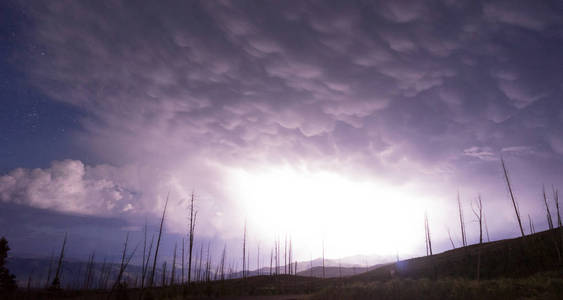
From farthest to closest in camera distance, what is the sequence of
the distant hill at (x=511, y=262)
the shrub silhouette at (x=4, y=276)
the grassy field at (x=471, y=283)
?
the shrub silhouette at (x=4, y=276) → the distant hill at (x=511, y=262) → the grassy field at (x=471, y=283)

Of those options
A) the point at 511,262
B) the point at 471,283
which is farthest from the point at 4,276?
the point at 511,262

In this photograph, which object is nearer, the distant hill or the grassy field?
the grassy field

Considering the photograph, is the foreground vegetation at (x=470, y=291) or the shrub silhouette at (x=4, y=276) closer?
the foreground vegetation at (x=470, y=291)

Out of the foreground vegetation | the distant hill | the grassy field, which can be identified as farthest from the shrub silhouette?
the distant hill

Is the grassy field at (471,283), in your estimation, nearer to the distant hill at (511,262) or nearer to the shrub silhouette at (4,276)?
the distant hill at (511,262)

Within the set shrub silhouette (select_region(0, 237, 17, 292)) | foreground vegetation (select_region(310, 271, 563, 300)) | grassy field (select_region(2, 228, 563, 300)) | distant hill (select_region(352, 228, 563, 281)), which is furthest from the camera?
shrub silhouette (select_region(0, 237, 17, 292))

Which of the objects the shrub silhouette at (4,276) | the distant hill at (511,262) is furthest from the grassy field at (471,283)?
the shrub silhouette at (4,276)

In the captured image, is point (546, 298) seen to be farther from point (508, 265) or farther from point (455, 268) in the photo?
point (455, 268)

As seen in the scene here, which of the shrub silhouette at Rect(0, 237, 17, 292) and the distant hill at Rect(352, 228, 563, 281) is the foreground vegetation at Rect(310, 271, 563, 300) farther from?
the shrub silhouette at Rect(0, 237, 17, 292)

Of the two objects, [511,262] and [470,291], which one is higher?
[511,262]

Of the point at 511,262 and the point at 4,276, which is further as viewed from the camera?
the point at 4,276

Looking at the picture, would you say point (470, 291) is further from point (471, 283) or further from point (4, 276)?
point (4, 276)

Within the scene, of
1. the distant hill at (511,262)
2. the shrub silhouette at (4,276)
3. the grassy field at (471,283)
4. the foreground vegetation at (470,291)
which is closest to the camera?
the foreground vegetation at (470,291)

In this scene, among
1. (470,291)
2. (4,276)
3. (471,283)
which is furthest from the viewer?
(4,276)
